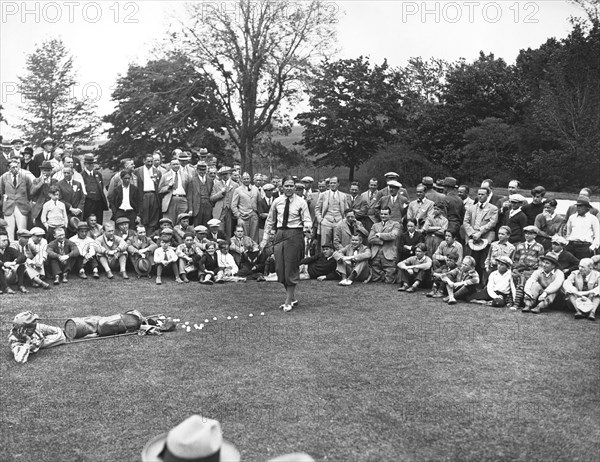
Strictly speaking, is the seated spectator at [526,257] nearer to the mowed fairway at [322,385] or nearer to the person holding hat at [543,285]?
the person holding hat at [543,285]

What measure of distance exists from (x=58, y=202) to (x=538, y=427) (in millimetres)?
10192

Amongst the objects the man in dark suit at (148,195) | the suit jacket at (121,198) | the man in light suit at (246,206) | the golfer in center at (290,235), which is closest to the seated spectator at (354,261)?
the man in light suit at (246,206)

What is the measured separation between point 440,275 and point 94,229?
6933 mm

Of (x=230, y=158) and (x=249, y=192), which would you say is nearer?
(x=249, y=192)

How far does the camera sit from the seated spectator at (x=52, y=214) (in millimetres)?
13039

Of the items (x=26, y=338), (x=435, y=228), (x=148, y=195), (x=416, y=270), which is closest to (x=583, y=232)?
(x=435, y=228)

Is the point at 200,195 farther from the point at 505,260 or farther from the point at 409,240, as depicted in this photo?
the point at 505,260

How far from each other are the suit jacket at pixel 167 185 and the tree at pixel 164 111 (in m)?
18.4

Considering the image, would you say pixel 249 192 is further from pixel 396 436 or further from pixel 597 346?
pixel 396 436

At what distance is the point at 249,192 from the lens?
569 inches

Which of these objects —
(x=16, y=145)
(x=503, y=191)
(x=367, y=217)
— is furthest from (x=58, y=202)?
(x=503, y=191)

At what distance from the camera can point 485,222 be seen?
12906 millimetres

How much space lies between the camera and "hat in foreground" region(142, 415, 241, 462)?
281 cm

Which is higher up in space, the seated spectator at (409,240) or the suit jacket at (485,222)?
the suit jacket at (485,222)
